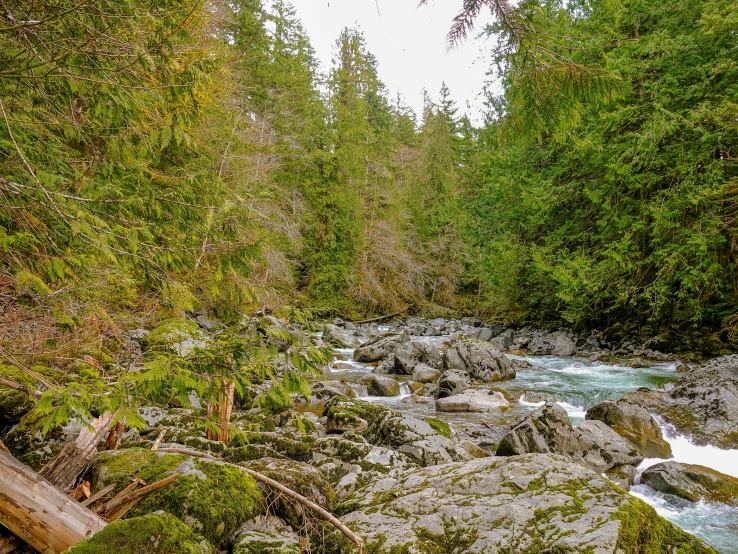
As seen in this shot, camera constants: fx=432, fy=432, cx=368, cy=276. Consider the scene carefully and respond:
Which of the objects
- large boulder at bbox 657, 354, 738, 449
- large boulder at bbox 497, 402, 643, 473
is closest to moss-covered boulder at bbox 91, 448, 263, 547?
large boulder at bbox 497, 402, 643, 473

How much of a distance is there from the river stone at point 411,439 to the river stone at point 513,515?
199 cm

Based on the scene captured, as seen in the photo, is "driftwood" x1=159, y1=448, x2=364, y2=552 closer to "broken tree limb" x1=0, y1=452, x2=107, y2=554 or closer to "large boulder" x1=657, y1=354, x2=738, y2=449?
"broken tree limb" x1=0, y1=452, x2=107, y2=554

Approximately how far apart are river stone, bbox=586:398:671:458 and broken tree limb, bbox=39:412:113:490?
7.71 metres

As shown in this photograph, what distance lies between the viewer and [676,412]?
8.24 meters

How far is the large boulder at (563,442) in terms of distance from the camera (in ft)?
20.5

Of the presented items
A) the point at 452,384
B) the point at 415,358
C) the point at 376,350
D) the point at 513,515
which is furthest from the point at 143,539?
the point at 376,350

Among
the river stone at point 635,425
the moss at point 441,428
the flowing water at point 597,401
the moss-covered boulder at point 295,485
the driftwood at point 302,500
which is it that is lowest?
the flowing water at point 597,401

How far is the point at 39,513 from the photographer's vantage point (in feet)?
8.69

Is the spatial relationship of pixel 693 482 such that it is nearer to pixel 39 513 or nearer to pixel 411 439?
pixel 411 439

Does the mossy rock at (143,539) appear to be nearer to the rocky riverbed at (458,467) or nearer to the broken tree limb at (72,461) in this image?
the rocky riverbed at (458,467)

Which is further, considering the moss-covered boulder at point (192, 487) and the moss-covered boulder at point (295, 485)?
the moss-covered boulder at point (295, 485)

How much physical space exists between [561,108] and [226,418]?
15.4ft

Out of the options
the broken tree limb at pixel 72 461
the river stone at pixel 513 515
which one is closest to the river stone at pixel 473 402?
the river stone at pixel 513 515

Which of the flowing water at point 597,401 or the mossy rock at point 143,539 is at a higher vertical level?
the mossy rock at point 143,539
